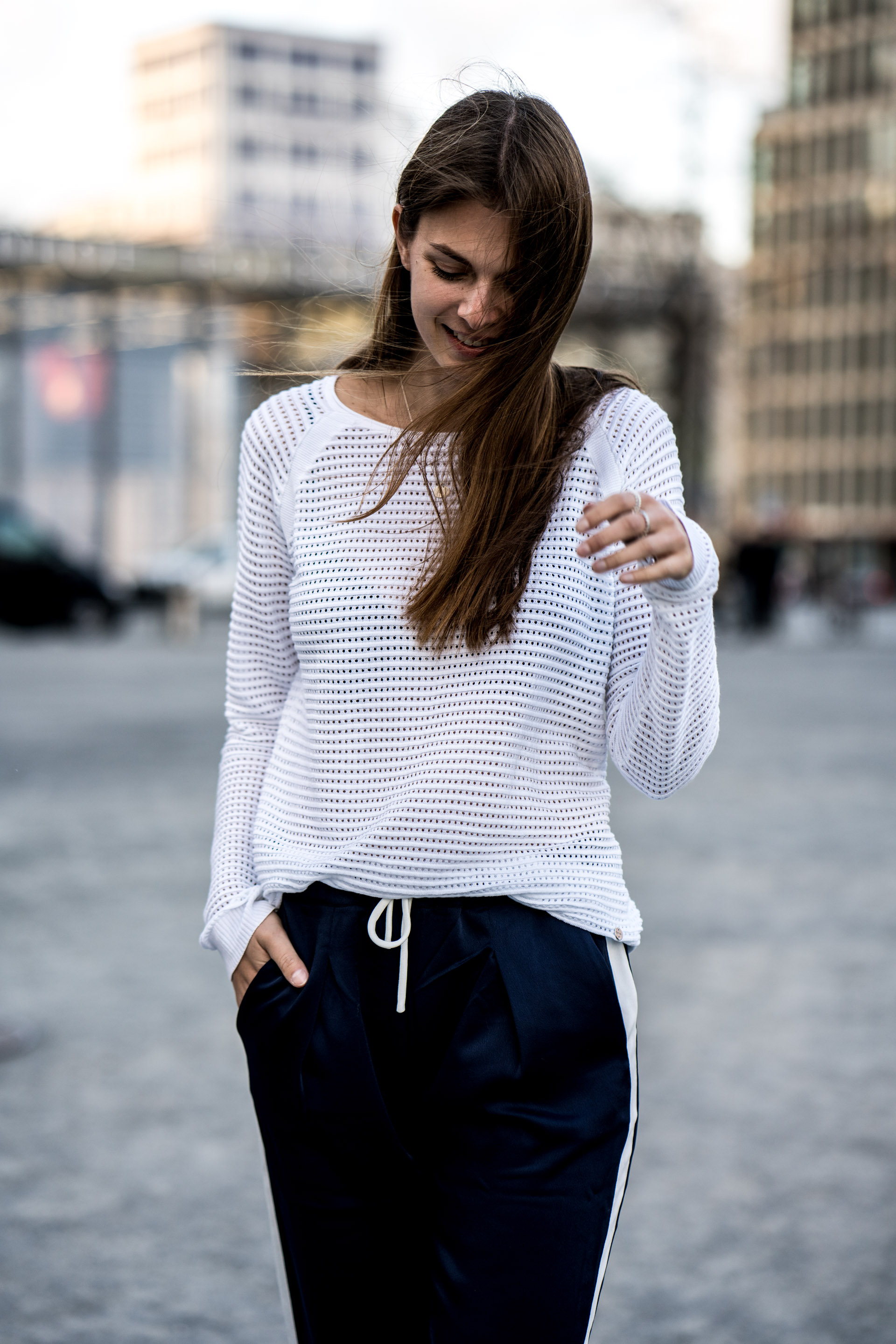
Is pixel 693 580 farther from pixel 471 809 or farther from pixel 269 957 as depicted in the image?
pixel 269 957

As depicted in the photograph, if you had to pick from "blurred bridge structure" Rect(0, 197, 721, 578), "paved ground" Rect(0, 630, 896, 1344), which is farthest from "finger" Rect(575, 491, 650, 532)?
"paved ground" Rect(0, 630, 896, 1344)

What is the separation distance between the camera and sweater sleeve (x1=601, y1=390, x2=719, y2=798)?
1.55 m

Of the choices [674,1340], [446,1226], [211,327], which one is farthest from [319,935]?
[211,327]

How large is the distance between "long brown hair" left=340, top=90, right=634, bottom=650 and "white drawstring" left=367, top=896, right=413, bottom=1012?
272mm

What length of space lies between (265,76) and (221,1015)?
96.2m

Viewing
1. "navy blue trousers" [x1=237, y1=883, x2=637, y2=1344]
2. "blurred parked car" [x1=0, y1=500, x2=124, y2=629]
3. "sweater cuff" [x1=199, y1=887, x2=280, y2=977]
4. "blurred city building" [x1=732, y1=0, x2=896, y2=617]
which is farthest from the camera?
"blurred city building" [x1=732, y1=0, x2=896, y2=617]

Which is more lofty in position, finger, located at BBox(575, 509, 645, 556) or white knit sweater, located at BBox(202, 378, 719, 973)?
finger, located at BBox(575, 509, 645, 556)

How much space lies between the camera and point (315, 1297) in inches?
67.9

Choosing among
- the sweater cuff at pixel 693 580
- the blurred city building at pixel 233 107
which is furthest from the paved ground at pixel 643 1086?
the blurred city building at pixel 233 107

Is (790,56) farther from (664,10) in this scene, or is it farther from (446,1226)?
(446,1226)

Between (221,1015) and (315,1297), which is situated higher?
(315,1297)

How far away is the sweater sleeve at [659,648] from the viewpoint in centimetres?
155

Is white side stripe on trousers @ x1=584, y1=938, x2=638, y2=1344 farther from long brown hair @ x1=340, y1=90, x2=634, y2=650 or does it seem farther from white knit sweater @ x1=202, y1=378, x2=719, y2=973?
long brown hair @ x1=340, y1=90, x2=634, y2=650

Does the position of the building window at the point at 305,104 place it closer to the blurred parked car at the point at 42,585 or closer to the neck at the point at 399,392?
the blurred parked car at the point at 42,585
